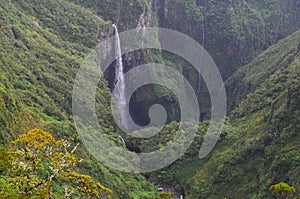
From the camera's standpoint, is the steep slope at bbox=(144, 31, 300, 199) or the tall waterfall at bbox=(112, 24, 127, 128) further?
the tall waterfall at bbox=(112, 24, 127, 128)

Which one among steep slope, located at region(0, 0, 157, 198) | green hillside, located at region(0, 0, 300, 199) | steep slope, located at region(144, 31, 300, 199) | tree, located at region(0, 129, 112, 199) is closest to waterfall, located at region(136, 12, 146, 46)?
green hillside, located at region(0, 0, 300, 199)

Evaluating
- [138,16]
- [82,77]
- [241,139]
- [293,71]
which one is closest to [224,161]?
[241,139]

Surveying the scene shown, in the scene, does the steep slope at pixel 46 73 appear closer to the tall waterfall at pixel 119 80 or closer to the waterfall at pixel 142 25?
the tall waterfall at pixel 119 80

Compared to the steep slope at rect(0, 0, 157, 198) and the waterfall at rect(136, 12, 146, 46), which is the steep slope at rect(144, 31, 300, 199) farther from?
the waterfall at rect(136, 12, 146, 46)

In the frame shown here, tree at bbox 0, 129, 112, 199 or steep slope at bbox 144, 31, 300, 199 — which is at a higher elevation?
steep slope at bbox 144, 31, 300, 199

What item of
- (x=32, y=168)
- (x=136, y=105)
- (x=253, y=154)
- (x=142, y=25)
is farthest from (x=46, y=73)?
(x=142, y=25)

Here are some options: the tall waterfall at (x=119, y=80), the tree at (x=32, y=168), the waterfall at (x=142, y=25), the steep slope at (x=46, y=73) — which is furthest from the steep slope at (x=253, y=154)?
the waterfall at (x=142, y=25)

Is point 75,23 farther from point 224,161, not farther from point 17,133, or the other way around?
point 17,133
